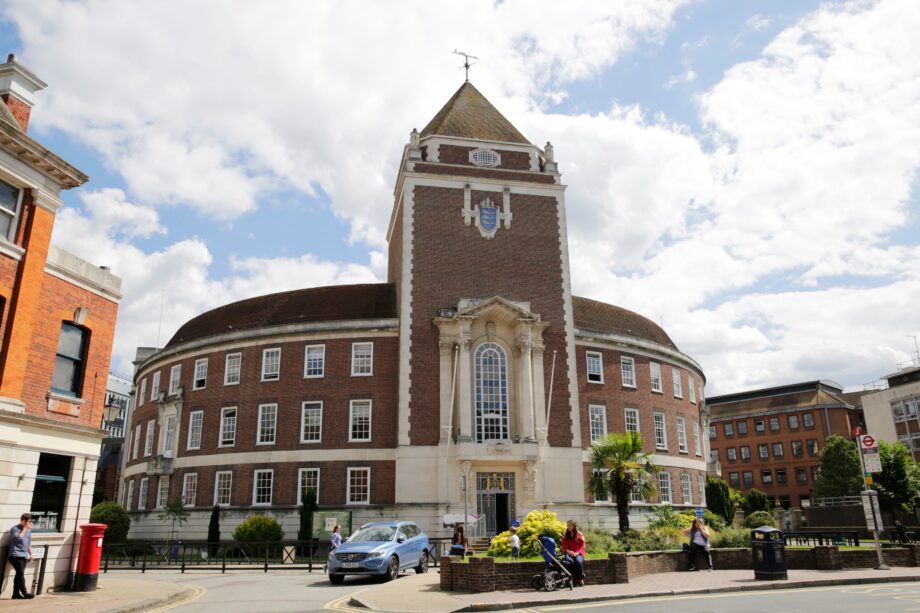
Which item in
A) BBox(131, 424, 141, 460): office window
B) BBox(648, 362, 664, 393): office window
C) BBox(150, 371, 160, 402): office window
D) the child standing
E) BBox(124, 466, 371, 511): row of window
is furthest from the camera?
BBox(131, 424, 141, 460): office window

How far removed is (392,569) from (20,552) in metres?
9.83

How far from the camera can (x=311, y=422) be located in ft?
127

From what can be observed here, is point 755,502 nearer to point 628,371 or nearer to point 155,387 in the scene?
point 628,371

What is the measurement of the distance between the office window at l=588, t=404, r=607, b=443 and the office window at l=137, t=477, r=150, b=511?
27082 millimetres

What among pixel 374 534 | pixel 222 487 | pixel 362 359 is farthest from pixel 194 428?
pixel 374 534

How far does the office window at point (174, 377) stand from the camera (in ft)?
145

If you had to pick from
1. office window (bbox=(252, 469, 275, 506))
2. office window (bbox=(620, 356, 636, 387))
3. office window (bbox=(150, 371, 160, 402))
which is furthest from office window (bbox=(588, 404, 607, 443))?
office window (bbox=(150, 371, 160, 402))

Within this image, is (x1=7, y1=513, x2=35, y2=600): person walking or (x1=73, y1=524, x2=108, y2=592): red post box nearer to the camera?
(x1=7, y1=513, x2=35, y2=600): person walking

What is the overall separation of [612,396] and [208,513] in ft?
77.8

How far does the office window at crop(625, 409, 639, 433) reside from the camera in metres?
42.3

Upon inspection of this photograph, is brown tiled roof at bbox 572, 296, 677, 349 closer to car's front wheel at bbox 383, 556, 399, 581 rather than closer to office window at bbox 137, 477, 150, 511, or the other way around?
car's front wheel at bbox 383, 556, 399, 581

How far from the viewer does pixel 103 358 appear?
70.5 feet

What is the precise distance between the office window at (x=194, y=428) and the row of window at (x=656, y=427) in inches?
888

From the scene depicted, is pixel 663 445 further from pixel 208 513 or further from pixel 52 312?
pixel 52 312
